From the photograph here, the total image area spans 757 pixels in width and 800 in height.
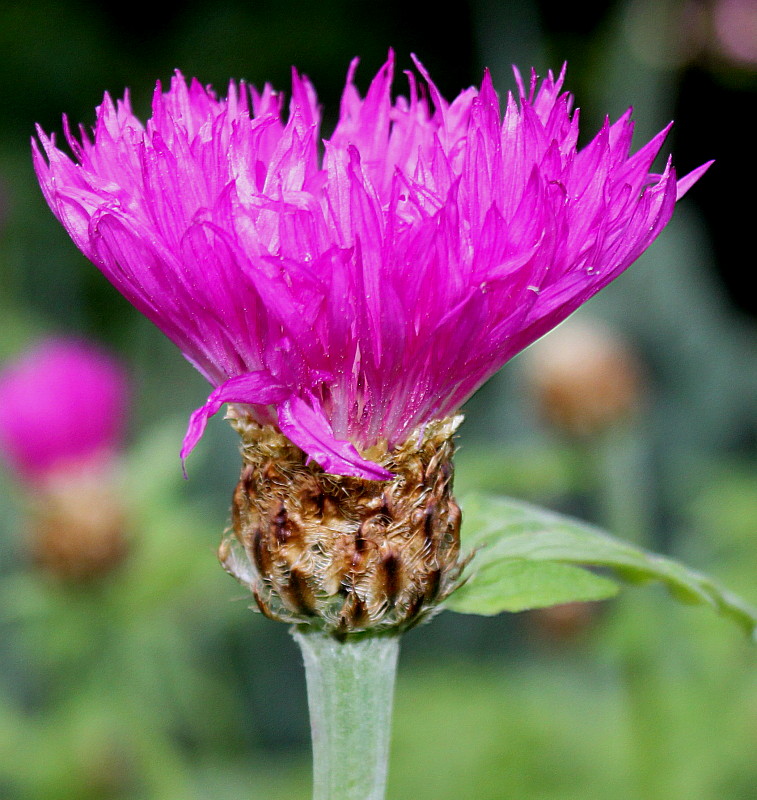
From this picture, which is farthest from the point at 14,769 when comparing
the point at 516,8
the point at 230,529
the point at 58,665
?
the point at 516,8

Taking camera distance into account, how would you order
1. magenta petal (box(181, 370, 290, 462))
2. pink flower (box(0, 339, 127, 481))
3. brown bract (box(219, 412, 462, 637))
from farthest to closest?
pink flower (box(0, 339, 127, 481)) < brown bract (box(219, 412, 462, 637)) < magenta petal (box(181, 370, 290, 462))

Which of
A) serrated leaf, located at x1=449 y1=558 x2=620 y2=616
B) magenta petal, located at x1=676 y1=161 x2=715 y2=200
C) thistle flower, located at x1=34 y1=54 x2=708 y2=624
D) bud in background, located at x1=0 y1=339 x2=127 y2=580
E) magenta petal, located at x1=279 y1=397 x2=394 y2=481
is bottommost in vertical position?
serrated leaf, located at x1=449 y1=558 x2=620 y2=616

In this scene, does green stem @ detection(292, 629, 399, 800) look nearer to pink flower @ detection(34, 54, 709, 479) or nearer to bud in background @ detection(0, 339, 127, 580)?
pink flower @ detection(34, 54, 709, 479)

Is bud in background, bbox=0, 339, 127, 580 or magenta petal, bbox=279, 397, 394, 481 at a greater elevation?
bud in background, bbox=0, 339, 127, 580

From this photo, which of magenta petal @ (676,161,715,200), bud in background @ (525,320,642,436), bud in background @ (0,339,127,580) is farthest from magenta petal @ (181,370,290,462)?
bud in background @ (525,320,642,436)

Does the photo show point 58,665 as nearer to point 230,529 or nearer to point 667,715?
point 667,715

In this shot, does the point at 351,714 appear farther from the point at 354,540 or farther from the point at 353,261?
the point at 353,261

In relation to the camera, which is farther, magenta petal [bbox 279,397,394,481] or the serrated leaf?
the serrated leaf

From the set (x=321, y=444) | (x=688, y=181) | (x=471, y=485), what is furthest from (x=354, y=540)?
(x=471, y=485)
